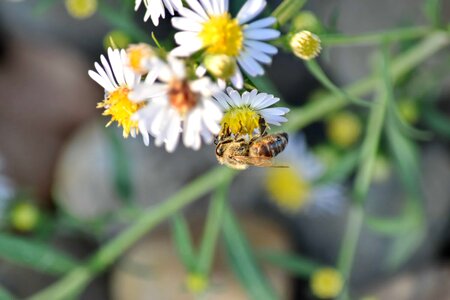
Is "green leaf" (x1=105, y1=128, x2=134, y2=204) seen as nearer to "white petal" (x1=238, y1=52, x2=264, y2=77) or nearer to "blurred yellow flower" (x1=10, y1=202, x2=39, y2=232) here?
"blurred yellow flower" (x1=10, y1=202, x2=39, y2=232)

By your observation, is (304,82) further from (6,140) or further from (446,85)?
(6,140)

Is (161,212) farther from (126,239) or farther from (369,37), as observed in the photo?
(369,37)

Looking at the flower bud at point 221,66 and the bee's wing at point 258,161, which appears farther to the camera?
the bee's wing at point 258,161

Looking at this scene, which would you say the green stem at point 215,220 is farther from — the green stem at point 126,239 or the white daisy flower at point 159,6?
the white daisy flower at point 159,6

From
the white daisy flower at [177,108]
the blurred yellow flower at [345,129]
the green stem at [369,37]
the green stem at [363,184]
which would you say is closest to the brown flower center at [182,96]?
the white daisy flower at [177,108]

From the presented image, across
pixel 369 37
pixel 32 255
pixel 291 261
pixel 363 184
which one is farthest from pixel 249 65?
pixel 291 261

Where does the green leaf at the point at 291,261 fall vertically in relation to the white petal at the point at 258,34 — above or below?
above

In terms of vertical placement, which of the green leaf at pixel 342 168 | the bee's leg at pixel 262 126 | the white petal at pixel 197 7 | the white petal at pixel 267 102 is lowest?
the white petal at pixel 267 102
